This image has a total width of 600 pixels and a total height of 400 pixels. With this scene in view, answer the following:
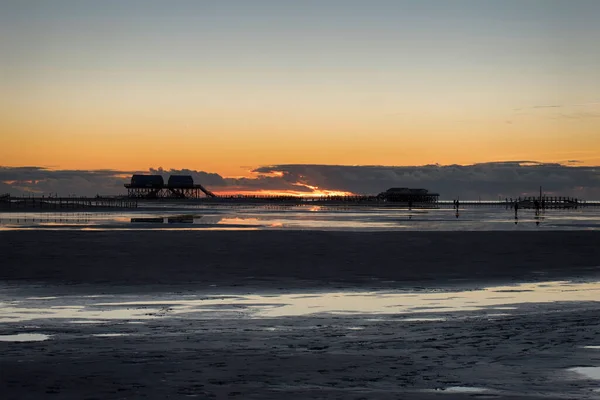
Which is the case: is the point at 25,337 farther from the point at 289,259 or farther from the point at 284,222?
the point at 284,222

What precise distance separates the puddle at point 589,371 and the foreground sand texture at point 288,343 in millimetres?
201

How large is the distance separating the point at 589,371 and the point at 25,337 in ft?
30.9

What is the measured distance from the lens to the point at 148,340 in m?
14.3

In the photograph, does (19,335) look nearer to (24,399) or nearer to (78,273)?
(24,399)

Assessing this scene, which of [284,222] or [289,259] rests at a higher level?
[284,222]

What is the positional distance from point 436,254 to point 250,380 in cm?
2682

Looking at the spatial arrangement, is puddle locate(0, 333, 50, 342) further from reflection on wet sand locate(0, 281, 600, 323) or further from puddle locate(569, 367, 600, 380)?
puddle locate(569, 367, 600, 380)

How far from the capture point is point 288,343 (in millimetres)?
14102

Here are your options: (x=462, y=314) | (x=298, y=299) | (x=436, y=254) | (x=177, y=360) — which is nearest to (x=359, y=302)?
(x=298, y=299)

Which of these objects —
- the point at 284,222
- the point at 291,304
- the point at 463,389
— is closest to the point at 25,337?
the point at 291,304

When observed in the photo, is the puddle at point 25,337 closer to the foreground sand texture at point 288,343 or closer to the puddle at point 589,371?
the foreground sand texture at point 288,343

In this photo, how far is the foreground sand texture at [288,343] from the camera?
10.8 m

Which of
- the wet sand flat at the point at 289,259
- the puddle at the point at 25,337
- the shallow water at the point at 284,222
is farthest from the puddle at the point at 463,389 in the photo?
the shallow water at the point at 284,222

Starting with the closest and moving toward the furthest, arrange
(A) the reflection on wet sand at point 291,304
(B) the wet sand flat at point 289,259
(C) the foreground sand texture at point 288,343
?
(C) the foreground sand texture at point 288,343
(A) the reflection on wet sand at point 291,304
(B) the wet sand flat at point 289,259
